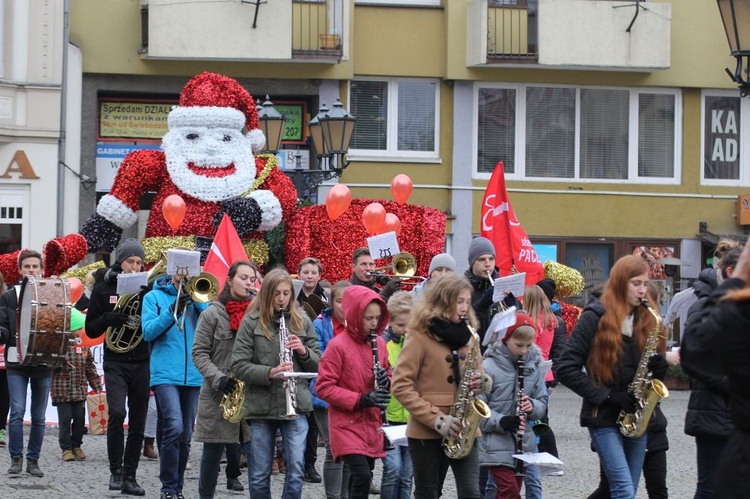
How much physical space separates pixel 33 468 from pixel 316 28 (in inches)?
532

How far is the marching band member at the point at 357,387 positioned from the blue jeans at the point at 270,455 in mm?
577

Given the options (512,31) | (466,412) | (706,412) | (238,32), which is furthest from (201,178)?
(706,412)

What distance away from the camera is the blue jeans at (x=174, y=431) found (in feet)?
33.1

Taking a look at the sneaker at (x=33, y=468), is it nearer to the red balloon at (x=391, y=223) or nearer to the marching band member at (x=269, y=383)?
the marching band member at (x=269, y=383)

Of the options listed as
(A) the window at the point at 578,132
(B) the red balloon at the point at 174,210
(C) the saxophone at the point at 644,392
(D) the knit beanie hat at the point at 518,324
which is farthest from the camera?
(A) the window at the point at 578,132

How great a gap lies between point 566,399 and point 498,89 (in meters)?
6.38

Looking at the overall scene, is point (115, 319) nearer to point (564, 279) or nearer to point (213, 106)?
point (213, 106)

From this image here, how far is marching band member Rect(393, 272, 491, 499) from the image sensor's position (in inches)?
307

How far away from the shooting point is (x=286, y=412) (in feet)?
29.4

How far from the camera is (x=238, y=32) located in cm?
2350

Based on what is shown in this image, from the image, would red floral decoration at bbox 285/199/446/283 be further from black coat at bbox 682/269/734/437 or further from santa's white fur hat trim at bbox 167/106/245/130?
black coat at bbox 682/269/734/437

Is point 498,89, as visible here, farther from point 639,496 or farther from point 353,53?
point 639,496

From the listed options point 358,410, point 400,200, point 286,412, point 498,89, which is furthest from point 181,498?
point 498,89

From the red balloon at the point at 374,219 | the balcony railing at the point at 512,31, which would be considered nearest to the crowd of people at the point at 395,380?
the red balloon at the point at 374,219
